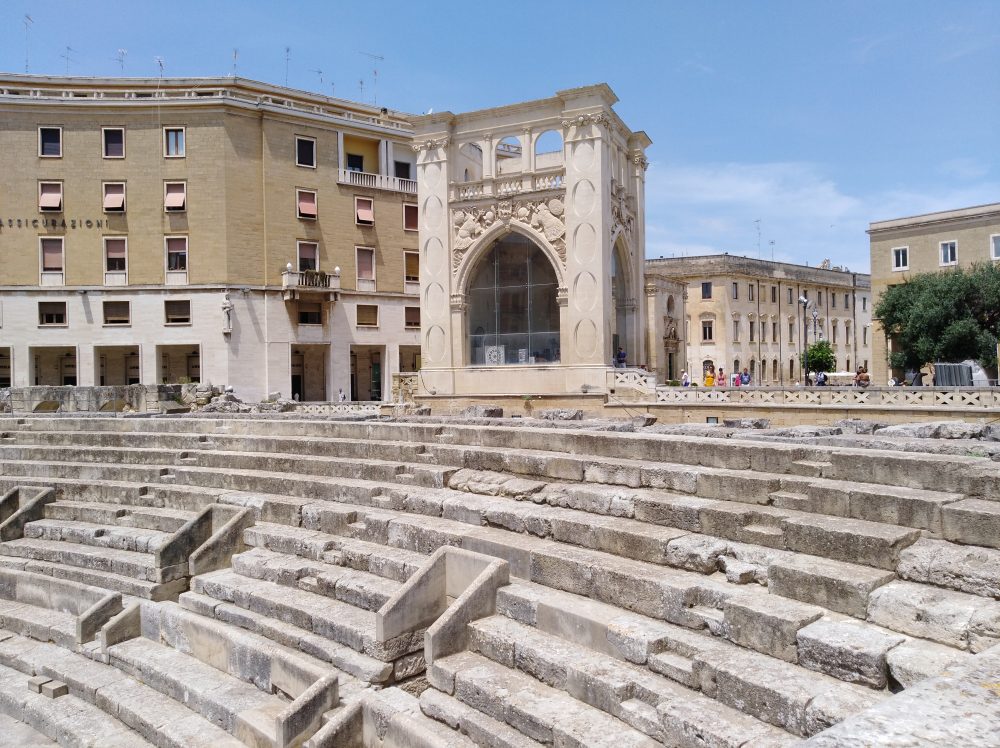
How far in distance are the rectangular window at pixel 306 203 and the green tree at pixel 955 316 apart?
87.6 feet

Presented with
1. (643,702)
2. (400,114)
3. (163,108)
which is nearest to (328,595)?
(643,702)

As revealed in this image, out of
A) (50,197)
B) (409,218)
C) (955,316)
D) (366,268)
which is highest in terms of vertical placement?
(50,197)

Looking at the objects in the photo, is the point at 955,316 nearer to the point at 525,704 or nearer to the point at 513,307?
the point at 513,307

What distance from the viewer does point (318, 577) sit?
304 inches

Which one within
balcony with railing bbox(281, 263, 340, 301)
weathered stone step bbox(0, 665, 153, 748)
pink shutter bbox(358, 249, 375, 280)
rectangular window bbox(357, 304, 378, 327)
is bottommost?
weathered stone step bbox(0, 665, 153, 748)

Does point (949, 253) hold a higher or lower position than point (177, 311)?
higher

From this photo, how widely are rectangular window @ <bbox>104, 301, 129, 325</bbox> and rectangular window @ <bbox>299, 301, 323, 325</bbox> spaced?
715 centimetres

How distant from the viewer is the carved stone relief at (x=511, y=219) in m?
22.8

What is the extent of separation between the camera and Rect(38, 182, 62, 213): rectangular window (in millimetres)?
30609

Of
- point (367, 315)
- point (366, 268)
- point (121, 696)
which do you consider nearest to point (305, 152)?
point (366, 268)

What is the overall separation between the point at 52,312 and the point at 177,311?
5.00 meters

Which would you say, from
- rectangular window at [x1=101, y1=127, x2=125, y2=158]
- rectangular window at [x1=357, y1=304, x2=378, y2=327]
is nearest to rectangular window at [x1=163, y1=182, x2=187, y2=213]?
rectangular window at [x1=101, y1=127, x2=125, y2=158]

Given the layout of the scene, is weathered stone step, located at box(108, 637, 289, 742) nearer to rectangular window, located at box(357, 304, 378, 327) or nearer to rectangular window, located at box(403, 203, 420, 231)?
rectangular window, located at box(357, 304, 378, 327)

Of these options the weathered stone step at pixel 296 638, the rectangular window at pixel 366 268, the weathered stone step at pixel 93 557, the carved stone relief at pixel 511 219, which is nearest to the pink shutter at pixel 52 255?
the rectangular window at pixel 366 268
